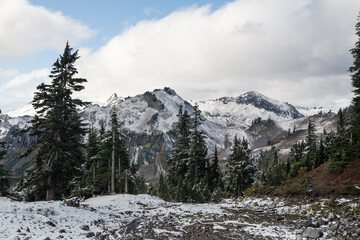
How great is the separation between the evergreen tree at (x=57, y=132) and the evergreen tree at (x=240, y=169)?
32.6 meters

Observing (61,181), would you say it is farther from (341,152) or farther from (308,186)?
(341,152)

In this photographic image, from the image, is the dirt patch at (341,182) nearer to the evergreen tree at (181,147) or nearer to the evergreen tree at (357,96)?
the evergreen tree at (357,96)

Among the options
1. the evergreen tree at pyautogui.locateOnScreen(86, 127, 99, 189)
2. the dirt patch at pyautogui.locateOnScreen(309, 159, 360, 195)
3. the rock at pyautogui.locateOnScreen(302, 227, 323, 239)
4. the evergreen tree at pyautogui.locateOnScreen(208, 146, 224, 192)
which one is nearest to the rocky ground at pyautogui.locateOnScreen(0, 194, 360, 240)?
the rock at pyautogui.locateOnScreen(302, 227, 323, 239)

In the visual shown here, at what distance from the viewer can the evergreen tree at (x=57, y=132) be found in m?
24.9

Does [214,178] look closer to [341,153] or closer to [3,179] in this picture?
[341,153]

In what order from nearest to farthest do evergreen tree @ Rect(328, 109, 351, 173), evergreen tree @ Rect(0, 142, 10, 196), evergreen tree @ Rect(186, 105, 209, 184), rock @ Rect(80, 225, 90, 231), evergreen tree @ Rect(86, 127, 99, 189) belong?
rock @ Rect(80, 225, 90, 231)
evergreen tree @ Rect(0, 142, 10, 196)
evergreen tree @ Rect(328, 109, 351, 173)
evergreen tree @ Rect(86, 127, 99, 189)
evergreen tree @ Rect(186, 105, 209, 184)

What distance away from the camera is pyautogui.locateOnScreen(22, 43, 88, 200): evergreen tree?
24.9 metres

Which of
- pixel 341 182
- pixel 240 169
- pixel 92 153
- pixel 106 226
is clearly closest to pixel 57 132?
pixel 106 226

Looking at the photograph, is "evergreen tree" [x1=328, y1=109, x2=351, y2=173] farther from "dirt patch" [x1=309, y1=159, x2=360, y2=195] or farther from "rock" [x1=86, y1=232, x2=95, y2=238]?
"rock" [x1=86, y1=232, x2=95, y2=238]

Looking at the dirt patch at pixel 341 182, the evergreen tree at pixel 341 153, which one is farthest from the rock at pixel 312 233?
the evergreen tree at pixel 341 153

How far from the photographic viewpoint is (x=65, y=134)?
2661 centimetres

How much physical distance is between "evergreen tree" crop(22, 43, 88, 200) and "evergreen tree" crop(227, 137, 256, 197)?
32571 millimetres

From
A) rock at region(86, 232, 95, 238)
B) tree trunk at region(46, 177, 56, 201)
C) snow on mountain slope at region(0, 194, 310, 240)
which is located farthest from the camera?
tree trunk at region(46, 177, 56, 201)

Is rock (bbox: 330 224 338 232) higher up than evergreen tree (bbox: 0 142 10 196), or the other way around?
evergreen tree (bbox: 0 142 10 196)
